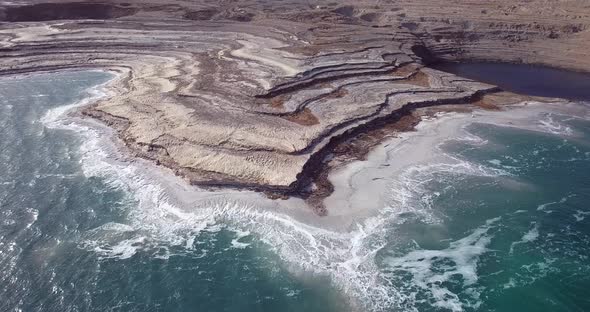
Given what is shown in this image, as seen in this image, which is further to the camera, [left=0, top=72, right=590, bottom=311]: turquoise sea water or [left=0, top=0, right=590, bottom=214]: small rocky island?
[left=0, top=0, right=590, bottom=214]: small rocky island

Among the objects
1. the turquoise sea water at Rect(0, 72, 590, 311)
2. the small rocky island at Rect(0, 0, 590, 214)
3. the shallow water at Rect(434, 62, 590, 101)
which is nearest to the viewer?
the turquoise sea water at Rect(0, 72, 590, 311)

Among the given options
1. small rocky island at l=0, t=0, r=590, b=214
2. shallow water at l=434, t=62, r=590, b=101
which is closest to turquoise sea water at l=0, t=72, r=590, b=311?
small rocky island at l=0, t=0, r=590, b=214

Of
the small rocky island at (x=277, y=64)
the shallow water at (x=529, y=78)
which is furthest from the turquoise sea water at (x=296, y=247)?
the shallow water at (x=529, y=78)

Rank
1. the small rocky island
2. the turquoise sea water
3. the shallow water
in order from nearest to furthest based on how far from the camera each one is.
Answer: the turquoise sea water, the small rocky island, the shallow water

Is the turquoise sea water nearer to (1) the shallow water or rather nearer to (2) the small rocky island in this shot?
(2) the small rocky island

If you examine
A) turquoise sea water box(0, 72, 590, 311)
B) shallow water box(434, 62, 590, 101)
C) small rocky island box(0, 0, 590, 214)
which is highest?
small rocky island box(0, 0, 590, 214)

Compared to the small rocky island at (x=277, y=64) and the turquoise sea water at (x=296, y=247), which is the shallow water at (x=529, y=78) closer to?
the small rocky island at (x=277, y=64)

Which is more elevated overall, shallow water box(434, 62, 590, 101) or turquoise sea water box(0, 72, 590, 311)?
shallow water box(434, 62, 590, 101)
